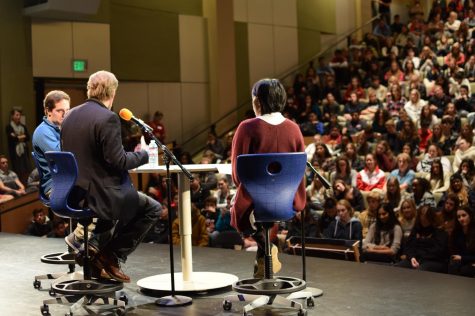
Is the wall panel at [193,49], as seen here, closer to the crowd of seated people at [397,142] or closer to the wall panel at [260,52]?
the wall panel at [260,52]

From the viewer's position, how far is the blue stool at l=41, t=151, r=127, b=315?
11.6 feet

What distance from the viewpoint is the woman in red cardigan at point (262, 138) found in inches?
142

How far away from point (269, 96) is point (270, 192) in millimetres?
518

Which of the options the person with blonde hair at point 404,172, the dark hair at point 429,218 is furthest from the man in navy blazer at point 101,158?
the person with blonde hair at point 404,172

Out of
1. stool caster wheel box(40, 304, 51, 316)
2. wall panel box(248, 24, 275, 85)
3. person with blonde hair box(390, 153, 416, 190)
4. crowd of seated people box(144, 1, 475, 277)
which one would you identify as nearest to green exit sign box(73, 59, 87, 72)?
crowd of seated people box(144, 1, 475, 277)

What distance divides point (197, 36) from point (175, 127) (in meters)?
1.72

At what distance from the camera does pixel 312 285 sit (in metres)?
4.29

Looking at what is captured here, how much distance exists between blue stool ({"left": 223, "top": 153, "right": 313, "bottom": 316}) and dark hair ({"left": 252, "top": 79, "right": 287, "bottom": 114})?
12.6 inches

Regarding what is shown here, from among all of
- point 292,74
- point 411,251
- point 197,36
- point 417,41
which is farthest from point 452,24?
point 411,251

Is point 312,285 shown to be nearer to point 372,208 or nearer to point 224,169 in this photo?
point 224,169

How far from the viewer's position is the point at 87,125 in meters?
3.58

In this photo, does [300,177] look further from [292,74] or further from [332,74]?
[292,74]

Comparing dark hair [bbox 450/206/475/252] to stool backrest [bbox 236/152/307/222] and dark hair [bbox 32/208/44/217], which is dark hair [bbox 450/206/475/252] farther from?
dark hair [bbox 32/208/44/217]

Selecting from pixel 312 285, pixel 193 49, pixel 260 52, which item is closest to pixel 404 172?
pixel 312 285
